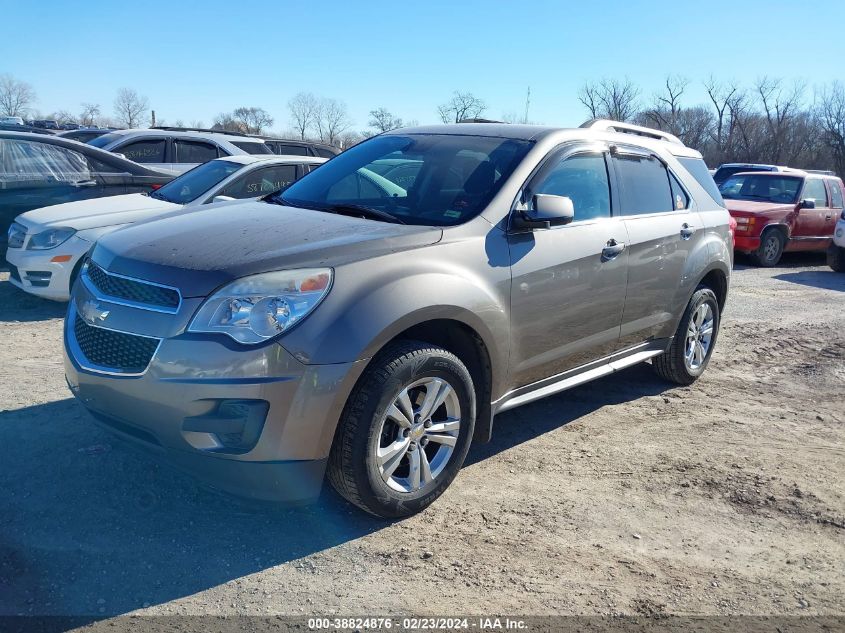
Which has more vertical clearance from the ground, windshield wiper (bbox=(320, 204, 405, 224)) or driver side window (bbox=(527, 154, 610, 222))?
driver side window (bbox=(527, 154, 610, 222))

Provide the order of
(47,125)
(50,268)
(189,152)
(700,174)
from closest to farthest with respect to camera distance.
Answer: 1. (700,174)
2. (50,268)
3. (189,152)
4. (47,125)

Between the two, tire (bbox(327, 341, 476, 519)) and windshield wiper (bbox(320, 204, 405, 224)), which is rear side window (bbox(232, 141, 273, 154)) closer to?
windshield wiper (bbox(320, 204, 405, 224))

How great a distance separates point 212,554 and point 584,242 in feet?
8.56

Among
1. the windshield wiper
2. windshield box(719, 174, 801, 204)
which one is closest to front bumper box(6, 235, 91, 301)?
the windshield wiper

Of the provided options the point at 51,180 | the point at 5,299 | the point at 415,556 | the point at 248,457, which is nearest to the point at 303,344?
the point at 248,457

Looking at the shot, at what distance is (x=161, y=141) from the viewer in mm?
11570

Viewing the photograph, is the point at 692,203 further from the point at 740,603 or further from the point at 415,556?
the point at 415,556

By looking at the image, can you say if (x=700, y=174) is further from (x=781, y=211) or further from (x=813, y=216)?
(x=813, y=216)

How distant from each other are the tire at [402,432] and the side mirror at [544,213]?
0.89 meters

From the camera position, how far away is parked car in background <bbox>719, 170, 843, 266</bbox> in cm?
1266

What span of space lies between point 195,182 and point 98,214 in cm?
123

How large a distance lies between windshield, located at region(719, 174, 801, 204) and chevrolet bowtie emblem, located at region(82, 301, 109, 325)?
43.2 ft

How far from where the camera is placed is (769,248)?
42.6 ft

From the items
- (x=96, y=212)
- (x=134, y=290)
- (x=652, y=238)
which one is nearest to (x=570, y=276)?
(x=652, y=238)
